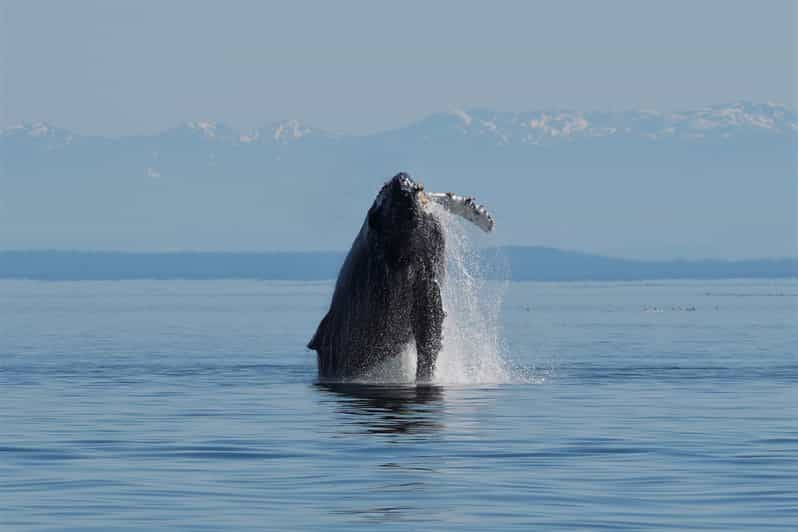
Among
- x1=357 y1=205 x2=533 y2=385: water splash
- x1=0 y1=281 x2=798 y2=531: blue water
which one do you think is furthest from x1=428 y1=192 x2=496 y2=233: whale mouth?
x1=0 y1=281 x2=798 y2=531: blue water

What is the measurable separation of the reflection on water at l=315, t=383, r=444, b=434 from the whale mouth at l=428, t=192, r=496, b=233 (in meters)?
2.55

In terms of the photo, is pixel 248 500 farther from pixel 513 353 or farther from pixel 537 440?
pixel 513 353

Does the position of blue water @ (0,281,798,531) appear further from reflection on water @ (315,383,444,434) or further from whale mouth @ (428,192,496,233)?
whale mouth @ (428,192,496,233)

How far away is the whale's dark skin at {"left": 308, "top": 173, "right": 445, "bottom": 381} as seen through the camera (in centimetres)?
2558

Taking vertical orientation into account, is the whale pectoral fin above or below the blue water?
above

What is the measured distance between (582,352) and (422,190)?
14736mm

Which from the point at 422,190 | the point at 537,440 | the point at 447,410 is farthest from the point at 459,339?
the point at 537,440

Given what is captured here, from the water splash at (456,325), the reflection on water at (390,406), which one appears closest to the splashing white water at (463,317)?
the water splash at (456,325)

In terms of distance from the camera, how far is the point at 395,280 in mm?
25922

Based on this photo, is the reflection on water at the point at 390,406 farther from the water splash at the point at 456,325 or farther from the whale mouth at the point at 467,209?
the whale mouth at the point at 467,209

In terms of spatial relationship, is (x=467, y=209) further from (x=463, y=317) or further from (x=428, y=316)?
(x=463, y=317)

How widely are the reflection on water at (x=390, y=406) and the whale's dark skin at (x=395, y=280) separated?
0.77 metres

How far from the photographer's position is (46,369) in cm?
3309

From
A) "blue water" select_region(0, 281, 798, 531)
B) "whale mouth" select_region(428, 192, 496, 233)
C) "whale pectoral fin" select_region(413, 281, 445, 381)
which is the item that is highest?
"whale mouth" select_region(428, 192, 496, 233)
